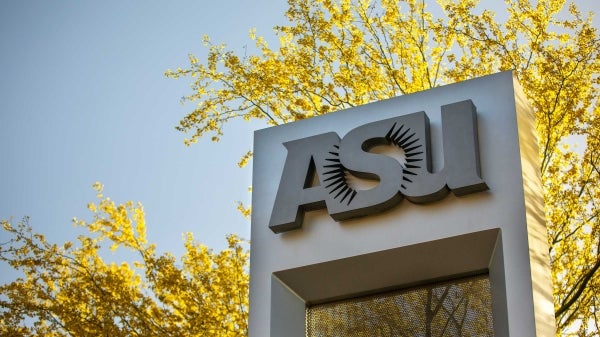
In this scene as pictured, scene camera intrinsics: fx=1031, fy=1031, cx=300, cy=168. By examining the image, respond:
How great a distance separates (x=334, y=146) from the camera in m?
5.95

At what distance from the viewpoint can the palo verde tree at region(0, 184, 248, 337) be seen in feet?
30.3

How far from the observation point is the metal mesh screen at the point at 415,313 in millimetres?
5363

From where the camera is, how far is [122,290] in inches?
375

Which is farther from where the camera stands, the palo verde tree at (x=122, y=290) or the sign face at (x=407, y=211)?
the palo verde tree at (x=122, y=290)

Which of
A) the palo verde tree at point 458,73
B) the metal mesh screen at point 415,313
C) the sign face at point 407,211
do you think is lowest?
the metal mesh screen at point 415,313

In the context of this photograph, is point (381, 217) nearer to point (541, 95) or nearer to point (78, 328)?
point (541, 95)

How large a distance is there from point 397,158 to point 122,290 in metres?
4.48

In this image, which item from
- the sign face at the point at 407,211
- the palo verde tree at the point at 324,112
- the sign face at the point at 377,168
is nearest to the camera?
the sign face at the point at 407,211

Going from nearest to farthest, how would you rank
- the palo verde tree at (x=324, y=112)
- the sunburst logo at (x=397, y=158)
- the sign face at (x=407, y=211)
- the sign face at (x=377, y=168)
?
the sign face at (x=407, y=211) < the sign face at (x=377, y=168) < the sunburst logo at (x=397, y=158) < the palo verde tree at (x=324, y=112)

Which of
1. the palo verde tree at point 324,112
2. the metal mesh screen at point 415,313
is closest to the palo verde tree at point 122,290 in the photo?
the palo verde tree at point 324,112


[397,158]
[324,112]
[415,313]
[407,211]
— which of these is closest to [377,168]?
[397,158]

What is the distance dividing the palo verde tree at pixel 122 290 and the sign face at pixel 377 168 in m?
3.47

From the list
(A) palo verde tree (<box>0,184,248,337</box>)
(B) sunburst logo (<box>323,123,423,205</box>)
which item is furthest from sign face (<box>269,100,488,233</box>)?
(A) palo verde tree (<box>0,184,248,337</box>)

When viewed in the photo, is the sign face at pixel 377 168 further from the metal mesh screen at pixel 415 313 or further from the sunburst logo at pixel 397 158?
the metal mesh screen at pixel 415 313
